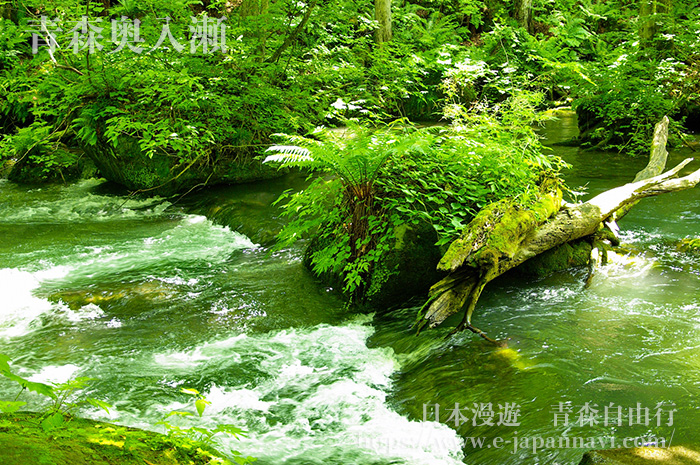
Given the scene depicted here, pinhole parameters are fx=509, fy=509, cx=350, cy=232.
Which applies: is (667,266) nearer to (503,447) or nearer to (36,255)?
(503,447)

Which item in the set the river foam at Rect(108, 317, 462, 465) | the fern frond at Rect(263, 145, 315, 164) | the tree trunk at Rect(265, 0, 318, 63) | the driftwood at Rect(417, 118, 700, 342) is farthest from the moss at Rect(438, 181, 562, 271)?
the tree trunk at Rect(265, 0, 318, 63)

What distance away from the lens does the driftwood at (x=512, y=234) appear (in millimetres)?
4234

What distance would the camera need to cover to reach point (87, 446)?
203cm

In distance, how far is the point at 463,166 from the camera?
544cm

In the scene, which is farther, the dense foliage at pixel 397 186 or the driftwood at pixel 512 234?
the dense foliage at pixel 397 186

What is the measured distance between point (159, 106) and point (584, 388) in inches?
328

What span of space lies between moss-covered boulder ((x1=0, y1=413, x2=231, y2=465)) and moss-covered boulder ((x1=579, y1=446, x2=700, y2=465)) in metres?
1.79

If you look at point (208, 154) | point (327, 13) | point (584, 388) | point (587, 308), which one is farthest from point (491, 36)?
point (584, 388)

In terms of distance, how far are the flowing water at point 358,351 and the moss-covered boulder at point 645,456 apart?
199 millimetres

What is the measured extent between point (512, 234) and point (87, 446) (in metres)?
3.76

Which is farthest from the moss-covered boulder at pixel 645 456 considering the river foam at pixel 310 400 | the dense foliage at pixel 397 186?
the dense foliage at pixel 397 186

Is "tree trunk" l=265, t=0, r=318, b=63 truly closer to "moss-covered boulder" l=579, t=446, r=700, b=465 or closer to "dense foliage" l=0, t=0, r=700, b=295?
"dense foliage" l=0, t=0, r=700, b=295

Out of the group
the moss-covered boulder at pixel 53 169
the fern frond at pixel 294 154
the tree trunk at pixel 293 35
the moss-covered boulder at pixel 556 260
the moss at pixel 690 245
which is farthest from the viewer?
the moss-covered boulder at pixel 53 169

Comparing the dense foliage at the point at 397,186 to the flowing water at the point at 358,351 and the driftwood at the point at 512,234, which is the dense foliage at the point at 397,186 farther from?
the flowing water at the point at 358,351
